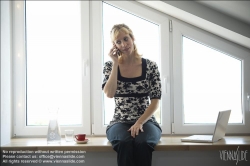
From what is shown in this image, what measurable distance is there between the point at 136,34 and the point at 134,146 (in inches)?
39.8

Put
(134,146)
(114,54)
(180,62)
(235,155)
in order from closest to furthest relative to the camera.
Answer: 1. (134,146)
2. (235,155)
3. (114,54)
4. (180,62)

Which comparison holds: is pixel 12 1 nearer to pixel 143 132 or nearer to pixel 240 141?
pixel 143 132

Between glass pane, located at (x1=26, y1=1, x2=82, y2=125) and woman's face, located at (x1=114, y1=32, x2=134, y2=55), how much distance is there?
498 millimetres

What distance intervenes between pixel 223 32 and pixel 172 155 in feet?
3.26

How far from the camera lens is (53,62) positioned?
244 centimetres

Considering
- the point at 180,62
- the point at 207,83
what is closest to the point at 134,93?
the point at 180,62

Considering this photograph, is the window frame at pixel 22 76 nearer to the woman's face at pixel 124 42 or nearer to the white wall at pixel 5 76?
the white wall at pixel 5 76

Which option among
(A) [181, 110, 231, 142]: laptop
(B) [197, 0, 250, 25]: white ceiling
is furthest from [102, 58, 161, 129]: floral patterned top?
(B) [197, 0, 250, 25]: white ceiling

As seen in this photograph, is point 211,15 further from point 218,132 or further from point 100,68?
point 100,68

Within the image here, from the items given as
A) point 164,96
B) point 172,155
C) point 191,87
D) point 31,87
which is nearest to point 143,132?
point 172,155

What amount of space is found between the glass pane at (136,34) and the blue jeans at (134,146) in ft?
1.75

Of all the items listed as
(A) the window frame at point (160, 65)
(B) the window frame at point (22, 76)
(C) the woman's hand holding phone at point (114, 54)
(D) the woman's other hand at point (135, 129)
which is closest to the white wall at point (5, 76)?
(B) the window frame at point (22, 76)

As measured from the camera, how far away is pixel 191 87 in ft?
7.89

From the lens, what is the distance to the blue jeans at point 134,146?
176 cm
